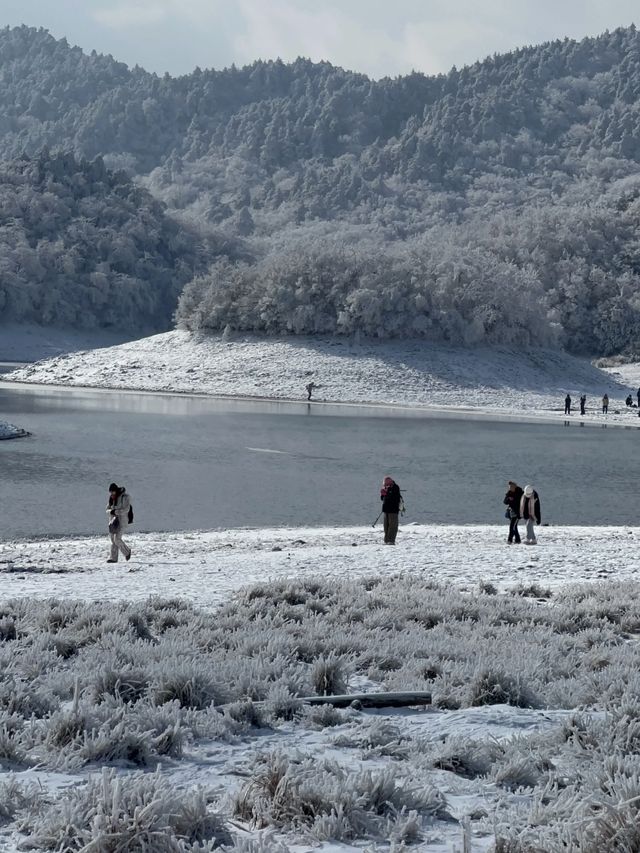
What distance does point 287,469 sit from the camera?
34594mm

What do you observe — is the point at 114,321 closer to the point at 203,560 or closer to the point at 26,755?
the point at 203,560

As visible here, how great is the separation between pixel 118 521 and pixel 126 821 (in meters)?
13.7

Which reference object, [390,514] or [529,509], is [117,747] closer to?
[390,514]

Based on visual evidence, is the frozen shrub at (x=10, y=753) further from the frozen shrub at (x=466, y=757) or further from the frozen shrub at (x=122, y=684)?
the frozen shrub at (x=466, y=757)

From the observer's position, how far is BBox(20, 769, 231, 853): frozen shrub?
14.9 feet

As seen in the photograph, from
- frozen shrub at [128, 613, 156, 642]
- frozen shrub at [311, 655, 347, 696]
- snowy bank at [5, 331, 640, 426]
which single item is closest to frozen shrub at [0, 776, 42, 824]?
frozen shrub at [311, 655, 347, 696]

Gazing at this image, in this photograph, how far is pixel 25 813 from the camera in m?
4.91

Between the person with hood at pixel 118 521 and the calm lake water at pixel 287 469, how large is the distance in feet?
16.1

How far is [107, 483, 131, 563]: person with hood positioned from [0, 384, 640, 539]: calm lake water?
4.92m

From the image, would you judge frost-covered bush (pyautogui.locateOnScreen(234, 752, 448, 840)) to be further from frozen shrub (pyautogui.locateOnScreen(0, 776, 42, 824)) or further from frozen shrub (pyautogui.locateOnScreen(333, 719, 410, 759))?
frozen shrub (pyautogui.locateOnScreen(0, 776, 42, 824))

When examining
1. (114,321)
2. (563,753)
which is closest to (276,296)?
(114,321)

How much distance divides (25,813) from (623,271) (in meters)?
137

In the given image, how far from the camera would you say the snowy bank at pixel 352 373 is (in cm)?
7788

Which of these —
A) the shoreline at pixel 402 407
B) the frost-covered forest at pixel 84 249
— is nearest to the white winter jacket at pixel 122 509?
the shoreline at pixel 402 407
